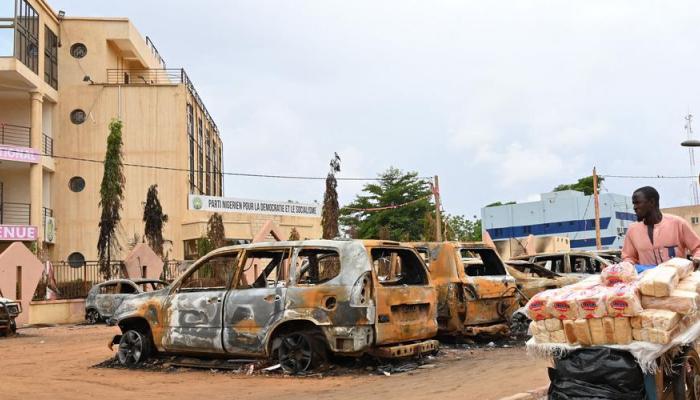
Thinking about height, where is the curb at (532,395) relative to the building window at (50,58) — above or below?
below

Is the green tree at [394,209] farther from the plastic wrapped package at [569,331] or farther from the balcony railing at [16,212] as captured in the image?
the plastic wrapped package at [569,331]

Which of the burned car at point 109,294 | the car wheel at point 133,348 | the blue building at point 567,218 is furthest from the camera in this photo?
Result: the blue building at point 567,218

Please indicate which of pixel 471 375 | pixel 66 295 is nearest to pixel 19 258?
pixel 66 295

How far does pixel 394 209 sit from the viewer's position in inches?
2258

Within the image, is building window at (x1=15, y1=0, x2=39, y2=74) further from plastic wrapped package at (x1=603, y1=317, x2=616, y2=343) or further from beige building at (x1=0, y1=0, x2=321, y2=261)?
plastic wrapped package at (x1=603, y1=317, x2=616, y2=343)

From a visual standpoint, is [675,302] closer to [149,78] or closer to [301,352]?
[301,352]

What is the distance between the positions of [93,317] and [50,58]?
18221 millimetres

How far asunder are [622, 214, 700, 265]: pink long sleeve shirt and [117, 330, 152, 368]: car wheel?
22.9 ft

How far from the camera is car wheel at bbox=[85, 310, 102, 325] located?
24.9 m

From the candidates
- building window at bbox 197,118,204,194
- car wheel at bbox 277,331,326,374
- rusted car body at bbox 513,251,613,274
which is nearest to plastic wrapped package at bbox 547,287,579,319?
car wheel at bbox 277,331,326,374

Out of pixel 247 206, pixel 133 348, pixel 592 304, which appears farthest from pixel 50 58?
pixel 592 304

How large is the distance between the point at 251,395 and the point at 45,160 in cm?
3166

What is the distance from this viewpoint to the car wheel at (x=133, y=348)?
10.8m

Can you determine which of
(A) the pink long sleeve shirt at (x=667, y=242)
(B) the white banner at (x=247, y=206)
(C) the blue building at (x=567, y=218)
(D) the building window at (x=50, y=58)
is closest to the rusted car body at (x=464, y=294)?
(A) the pink long sleeve shirt at (x=667, y=242)
